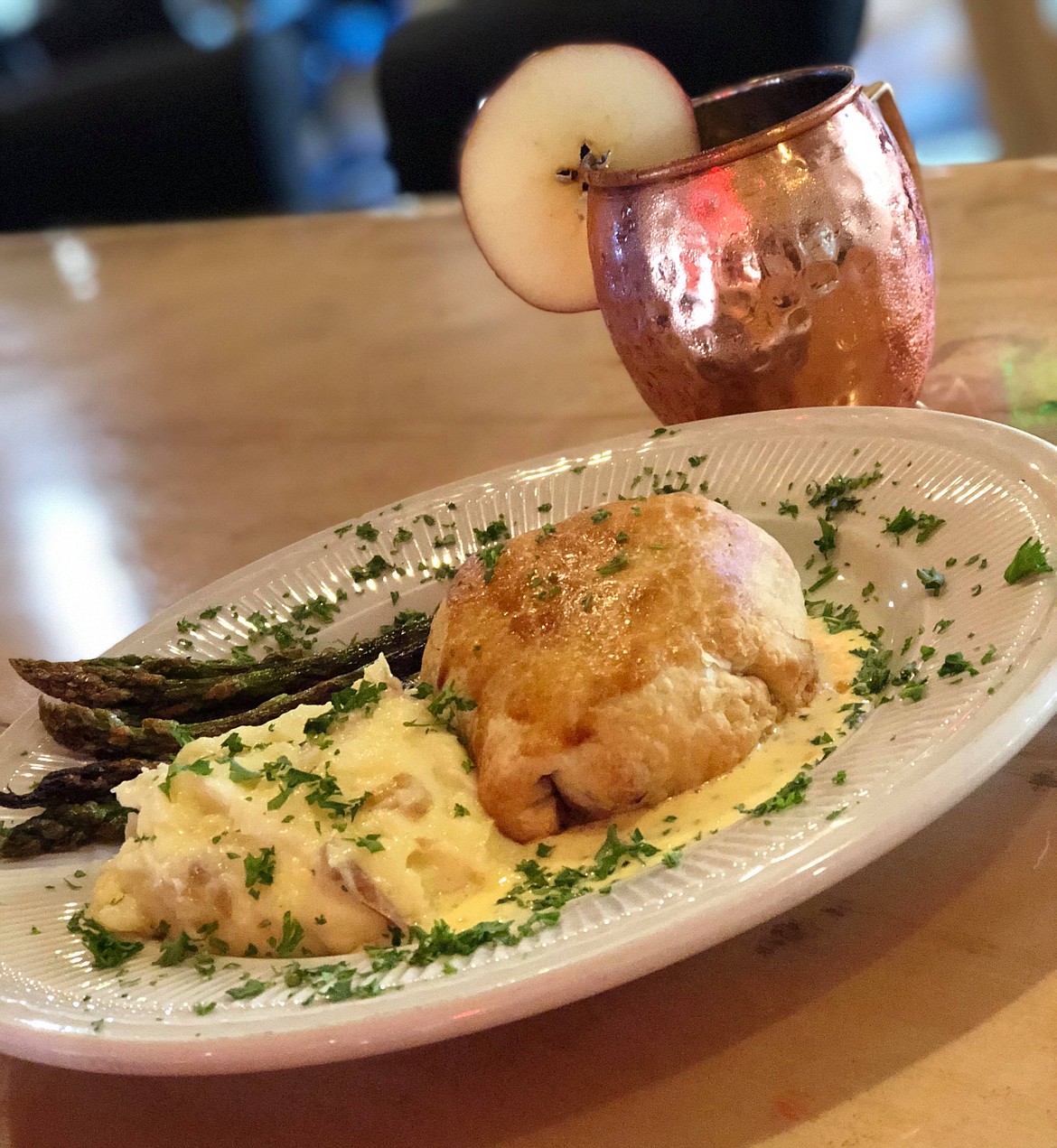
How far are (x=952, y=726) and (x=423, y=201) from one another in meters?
4.40

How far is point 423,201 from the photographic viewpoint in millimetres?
5234

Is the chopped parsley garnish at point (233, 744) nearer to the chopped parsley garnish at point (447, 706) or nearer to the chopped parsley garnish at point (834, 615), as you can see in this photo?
the chopped parsley garnish at point (447, 706)

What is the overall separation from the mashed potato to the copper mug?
890mm

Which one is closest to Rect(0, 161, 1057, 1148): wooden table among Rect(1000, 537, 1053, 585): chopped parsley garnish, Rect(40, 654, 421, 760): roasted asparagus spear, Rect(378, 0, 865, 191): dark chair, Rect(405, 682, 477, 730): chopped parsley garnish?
Rect(1000, 537, 1053, 585): chopped parsley garnish

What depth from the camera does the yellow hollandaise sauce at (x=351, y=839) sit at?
145cm

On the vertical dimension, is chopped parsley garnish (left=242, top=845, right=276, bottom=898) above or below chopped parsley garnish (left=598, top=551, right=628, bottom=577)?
below

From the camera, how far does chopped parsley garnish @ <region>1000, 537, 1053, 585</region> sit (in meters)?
1.51

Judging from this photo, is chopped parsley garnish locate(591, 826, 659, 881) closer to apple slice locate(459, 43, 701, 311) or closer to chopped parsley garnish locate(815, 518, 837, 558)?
chopped parsley garnish locate(815, 518, 837, 558)

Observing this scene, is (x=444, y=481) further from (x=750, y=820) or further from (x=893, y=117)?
(x=750, y=820)

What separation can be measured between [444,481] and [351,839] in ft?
5.25

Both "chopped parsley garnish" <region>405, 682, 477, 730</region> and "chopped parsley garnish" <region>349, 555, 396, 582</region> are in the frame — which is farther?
"chopped parsley garnish" <region>349, 555, 396, 582</region>

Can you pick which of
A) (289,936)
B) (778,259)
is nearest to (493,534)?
(778,259)

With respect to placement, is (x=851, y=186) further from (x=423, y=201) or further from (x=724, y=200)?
(x=423, y=201)

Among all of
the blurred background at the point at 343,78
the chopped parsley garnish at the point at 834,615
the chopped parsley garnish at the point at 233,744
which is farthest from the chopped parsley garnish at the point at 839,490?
the blurred background at the point at 343,78
